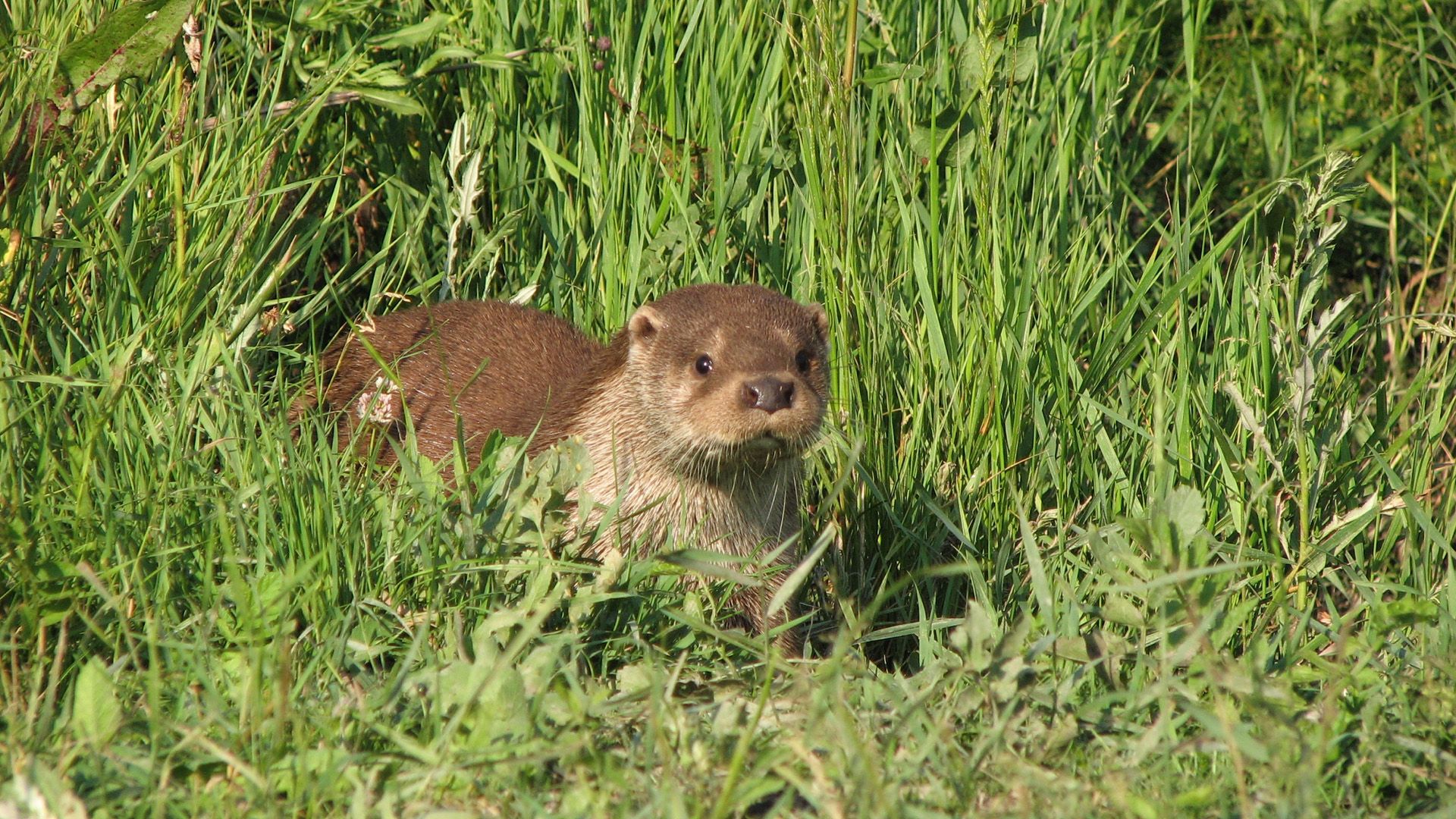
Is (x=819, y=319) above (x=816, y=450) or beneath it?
above

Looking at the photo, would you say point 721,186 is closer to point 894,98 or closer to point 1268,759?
point 894,98

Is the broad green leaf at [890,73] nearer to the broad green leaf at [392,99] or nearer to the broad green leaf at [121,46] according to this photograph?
the broad green leaf at [392,99]

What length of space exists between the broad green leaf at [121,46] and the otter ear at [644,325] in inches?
56.1

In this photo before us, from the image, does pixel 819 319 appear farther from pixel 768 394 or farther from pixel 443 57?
pixel 443 57

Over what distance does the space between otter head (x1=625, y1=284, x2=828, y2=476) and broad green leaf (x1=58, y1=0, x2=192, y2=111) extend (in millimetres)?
1445

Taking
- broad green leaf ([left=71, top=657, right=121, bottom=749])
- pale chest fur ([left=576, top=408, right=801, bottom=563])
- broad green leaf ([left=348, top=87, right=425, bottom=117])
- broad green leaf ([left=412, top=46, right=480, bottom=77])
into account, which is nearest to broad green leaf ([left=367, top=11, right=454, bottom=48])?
broad green leaf ([left=412, top=46, right=480, bottom=77])

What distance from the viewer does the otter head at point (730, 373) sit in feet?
12.1

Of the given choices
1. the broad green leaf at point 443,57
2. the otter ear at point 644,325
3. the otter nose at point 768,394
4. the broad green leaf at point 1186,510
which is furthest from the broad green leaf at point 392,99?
the broad green leaf at point 1186,510

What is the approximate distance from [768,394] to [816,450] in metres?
0.76

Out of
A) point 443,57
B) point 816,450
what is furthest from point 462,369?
point 816,450

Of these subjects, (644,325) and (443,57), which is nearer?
(644,325)

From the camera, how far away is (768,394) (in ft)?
12.0

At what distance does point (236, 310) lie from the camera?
13.5ft

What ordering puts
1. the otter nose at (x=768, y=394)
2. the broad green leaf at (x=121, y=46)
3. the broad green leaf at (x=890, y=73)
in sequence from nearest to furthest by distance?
the otter nose at (x=768, y=394) → the broad green leaf at (x=121, y=46) → the broad green leaf at (x=890, y=73)
